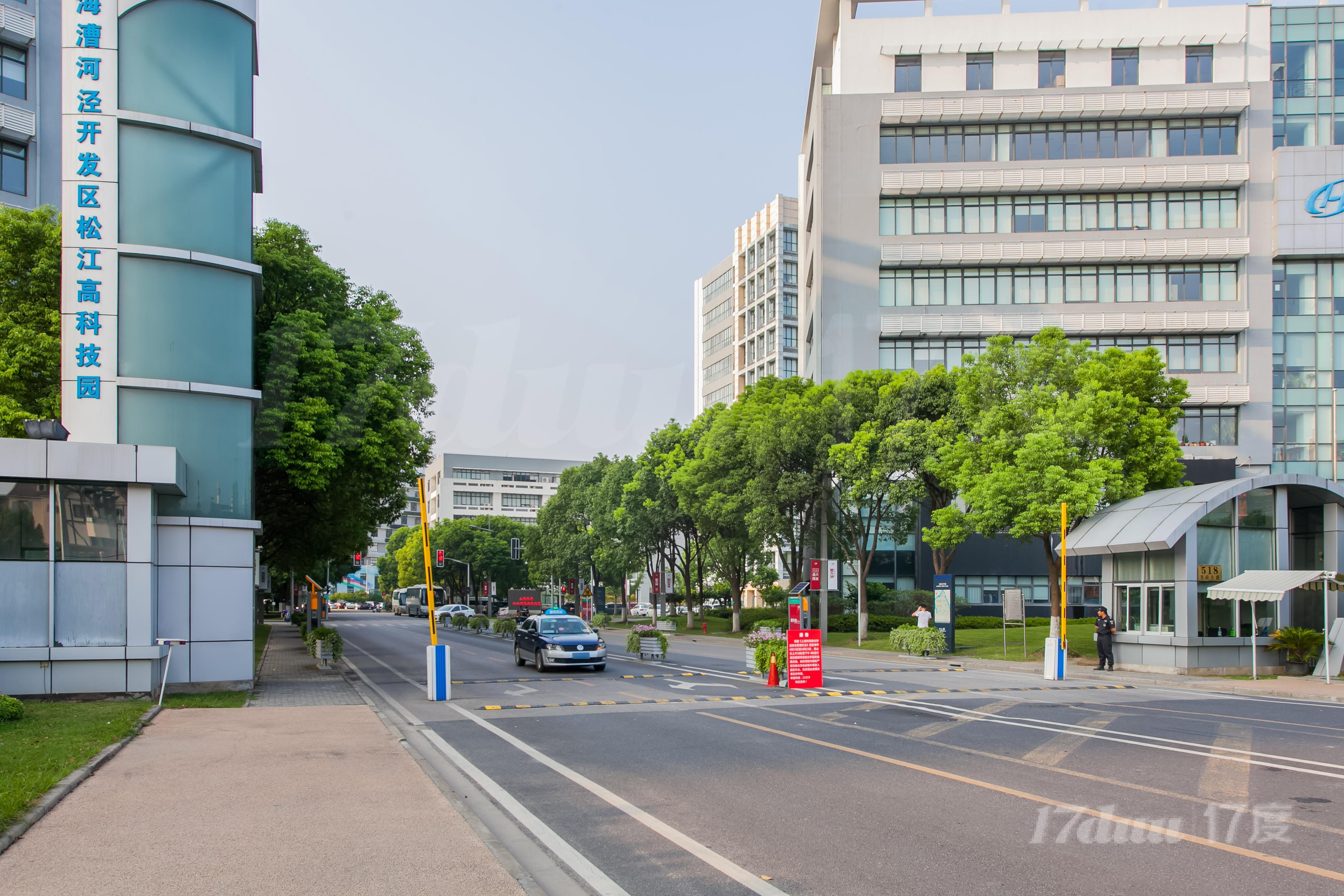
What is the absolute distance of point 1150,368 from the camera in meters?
35.8

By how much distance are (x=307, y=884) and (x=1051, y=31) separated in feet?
220

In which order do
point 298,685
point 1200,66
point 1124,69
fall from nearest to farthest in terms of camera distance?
1. point 298,685
2. point 1200,66
3. point 1124,69

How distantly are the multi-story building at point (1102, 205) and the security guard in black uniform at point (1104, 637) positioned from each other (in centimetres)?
3157

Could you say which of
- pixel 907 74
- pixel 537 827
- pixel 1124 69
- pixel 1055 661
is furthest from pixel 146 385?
pixel 1124 69

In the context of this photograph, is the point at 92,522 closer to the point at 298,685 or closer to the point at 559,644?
the point at 298,685

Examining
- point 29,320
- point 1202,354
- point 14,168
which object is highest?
point 14,168

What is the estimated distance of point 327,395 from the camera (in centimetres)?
2448

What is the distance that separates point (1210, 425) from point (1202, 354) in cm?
439

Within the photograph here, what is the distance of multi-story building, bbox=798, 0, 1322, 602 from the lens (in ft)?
191

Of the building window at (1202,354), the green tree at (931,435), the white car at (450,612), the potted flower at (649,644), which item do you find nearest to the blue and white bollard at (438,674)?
the potted flower at (649,644)

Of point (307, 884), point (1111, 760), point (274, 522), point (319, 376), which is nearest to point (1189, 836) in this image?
point (1111, 760)

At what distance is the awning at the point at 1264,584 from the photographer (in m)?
23.3

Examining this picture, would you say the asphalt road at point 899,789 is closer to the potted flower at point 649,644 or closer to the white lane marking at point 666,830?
the white lane marking at point 666,830

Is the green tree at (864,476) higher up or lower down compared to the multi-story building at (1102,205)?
lower down
